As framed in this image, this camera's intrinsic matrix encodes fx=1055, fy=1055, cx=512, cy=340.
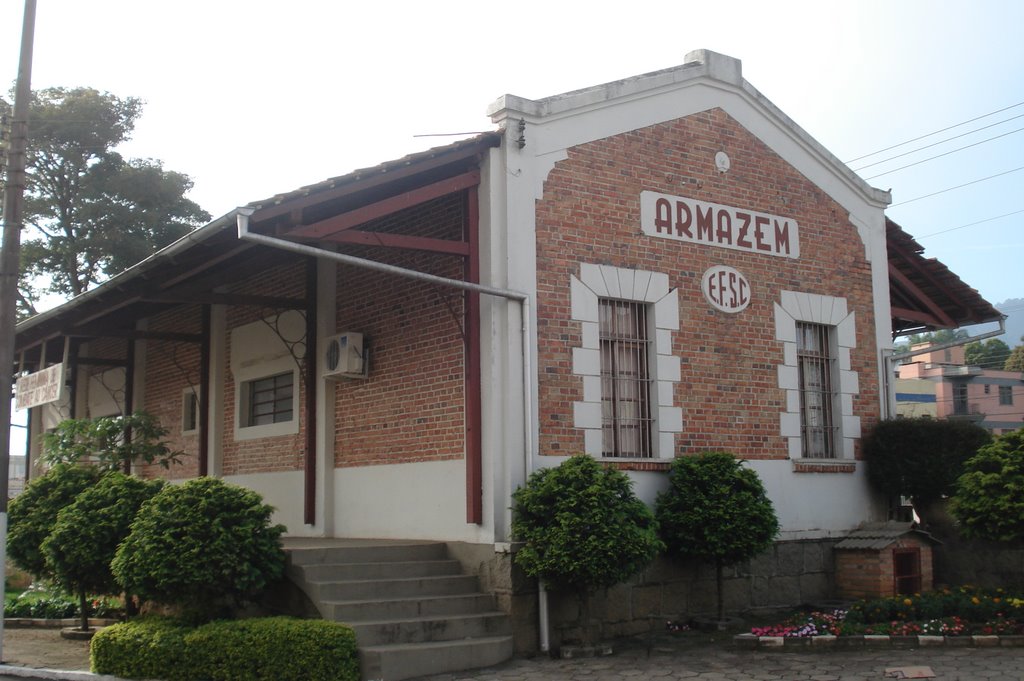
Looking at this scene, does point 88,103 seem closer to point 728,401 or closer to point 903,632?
point 728,401

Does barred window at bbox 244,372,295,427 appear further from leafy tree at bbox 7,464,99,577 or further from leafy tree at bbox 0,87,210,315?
leafy tree at bbox 0,87,210,315

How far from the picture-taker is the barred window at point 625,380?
11.5 m

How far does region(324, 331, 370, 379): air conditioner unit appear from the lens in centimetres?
1222

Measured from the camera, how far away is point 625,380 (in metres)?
11.6

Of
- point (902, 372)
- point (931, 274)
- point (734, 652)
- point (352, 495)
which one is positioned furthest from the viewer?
point (902, 372)

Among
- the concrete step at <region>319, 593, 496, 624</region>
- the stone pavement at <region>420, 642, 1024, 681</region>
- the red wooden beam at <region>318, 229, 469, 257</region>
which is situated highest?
the red wooden beam at <region>318, 229, 469, 257</region>

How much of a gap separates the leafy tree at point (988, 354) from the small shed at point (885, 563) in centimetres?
6943

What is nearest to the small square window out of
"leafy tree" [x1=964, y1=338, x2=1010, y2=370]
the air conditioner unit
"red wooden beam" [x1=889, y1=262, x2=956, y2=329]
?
the air conditioner unit

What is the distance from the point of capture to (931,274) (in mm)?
15492

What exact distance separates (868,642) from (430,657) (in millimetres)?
4131

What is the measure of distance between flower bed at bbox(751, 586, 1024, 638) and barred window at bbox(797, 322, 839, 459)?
256 centimetres

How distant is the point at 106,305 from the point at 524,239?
253 inches

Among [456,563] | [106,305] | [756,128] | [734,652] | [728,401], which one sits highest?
[756,128]

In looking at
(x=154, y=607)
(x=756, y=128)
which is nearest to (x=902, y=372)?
(x=756, y=128)
